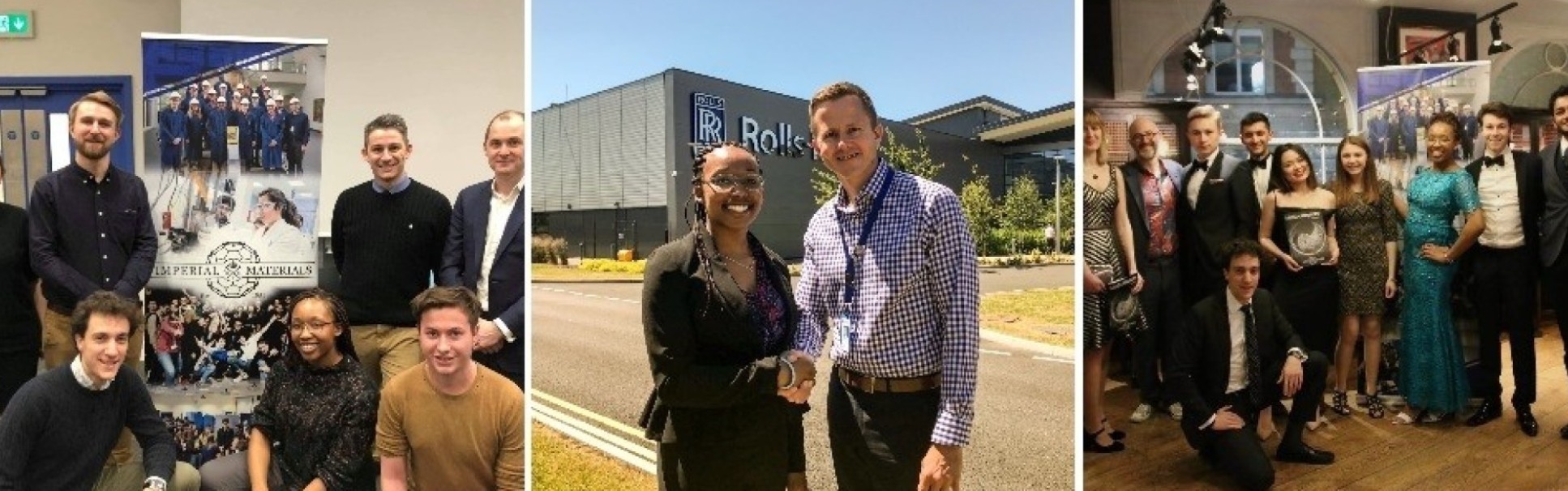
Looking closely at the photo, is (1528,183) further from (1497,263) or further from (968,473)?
(968,473)

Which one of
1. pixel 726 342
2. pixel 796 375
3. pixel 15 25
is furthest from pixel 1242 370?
pixel 15 25

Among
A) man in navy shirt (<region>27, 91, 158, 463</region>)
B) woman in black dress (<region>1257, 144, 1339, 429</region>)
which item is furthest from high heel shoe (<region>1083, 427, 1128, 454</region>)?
man in navy shirt (<region>27, 91, 158, 463</region>)

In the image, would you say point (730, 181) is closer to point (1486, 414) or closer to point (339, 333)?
point (339, 333)

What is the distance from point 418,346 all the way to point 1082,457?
83.6 inches

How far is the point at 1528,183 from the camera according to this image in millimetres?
3209

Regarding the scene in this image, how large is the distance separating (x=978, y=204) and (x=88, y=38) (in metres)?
2.87

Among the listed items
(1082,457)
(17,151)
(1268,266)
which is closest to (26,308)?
(17,151)

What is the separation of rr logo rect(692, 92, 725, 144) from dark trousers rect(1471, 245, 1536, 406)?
242cm

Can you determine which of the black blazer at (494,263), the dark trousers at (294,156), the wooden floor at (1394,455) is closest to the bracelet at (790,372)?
the black blazer at (494,263)

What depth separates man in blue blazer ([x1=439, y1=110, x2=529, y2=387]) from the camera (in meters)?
3.15

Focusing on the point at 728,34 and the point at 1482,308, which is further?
the point at 1482,308

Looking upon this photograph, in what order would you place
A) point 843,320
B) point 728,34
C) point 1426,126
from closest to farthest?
point 843,320, point 728,34, point 1426,126

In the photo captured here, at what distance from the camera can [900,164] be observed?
2.75 m

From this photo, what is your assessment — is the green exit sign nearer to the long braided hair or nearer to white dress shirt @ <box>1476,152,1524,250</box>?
the long braided hair
